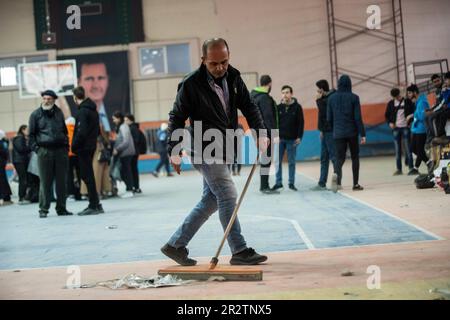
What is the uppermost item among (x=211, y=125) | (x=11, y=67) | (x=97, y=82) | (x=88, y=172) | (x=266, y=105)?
(x=11, y=67)

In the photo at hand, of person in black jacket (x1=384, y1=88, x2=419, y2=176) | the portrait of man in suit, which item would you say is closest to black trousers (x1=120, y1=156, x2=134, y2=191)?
person in black jacket (x1=384, y1=88, x2=419, y2=176)

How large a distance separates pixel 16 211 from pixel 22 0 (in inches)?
593

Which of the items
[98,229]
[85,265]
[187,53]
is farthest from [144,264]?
[187,53]

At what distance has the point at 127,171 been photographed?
1428cm

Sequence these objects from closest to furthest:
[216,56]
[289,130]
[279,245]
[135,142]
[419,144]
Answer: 1. [216,56]
2. [279,245]
3. [289,130]
4. [419,144]
5. [135,142]

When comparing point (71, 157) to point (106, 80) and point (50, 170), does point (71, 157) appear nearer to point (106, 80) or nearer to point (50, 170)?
point (50, 170)

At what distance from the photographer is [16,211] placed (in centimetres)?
1207

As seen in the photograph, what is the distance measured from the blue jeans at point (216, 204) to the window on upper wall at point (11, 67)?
20.8 m

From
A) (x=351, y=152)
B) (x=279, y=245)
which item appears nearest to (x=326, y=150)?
(x=351, y=152)

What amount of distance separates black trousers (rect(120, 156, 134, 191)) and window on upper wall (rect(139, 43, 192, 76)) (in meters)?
11.0

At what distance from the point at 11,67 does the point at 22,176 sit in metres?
12.3

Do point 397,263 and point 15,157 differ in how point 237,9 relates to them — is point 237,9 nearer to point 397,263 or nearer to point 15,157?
point 15,157

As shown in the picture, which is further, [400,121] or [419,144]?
[400,121]

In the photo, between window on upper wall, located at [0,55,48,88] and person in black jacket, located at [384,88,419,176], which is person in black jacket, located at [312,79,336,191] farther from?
window on upper wall, located at [0,55,48,88]
